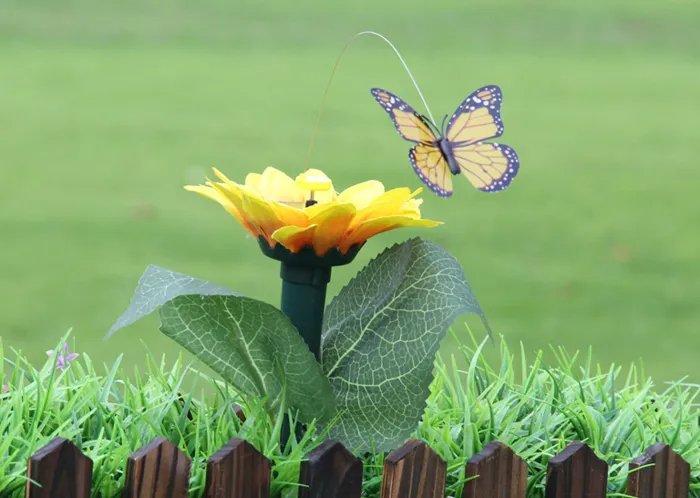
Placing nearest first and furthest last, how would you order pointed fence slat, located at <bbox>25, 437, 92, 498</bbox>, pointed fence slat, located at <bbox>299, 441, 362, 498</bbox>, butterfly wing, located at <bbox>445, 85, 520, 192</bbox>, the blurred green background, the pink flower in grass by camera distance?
pointed fence slat, located at <bbox>25, 437, 92, 498</bbox>, pointed fence slat, located at <bbox>299, 441, 362, 498</bbox>, butterfly wing, located at <bbox>445, 85, 520, 192</bbox>, the pink flower in grass, the blurred green background

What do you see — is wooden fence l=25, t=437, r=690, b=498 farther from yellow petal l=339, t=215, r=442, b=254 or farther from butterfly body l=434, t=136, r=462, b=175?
butterfly body l=434, t=136, r=462, b=175

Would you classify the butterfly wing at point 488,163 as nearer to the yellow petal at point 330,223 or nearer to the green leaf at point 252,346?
the yellow petal at point 330,223

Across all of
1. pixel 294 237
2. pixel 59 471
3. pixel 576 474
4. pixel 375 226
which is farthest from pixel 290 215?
pixel 576 474

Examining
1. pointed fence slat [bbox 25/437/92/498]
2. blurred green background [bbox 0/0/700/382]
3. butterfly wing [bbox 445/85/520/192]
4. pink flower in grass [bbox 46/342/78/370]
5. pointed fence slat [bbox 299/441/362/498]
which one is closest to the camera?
pointed fence slat [bbox 25/437/92/498]

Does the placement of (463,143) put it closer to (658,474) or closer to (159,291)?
(159,291)

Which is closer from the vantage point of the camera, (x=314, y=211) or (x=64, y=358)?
(x=314, y=211)

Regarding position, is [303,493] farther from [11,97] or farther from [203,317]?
[11,97]


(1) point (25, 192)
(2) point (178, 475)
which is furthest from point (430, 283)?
(1) point (25, 192)

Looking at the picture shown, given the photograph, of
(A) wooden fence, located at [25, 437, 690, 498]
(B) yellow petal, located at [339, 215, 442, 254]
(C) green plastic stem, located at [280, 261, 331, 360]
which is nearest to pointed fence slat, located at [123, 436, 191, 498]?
(A) wooden fence, located at [25, 437, 690, 498]
